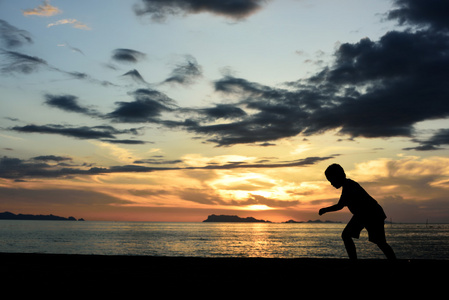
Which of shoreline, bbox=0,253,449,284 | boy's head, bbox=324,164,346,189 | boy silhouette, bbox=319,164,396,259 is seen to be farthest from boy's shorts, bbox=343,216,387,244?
boy's head, bbox=324,164,346,189

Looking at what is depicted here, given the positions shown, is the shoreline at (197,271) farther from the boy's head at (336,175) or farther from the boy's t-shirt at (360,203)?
the boy's head at (336,175)

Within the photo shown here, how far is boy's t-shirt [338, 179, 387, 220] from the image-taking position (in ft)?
21.7

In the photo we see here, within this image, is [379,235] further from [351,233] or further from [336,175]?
[336,175]

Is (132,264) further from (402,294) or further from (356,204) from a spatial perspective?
(402,294)

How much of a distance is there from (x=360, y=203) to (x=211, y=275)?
9.92 feet

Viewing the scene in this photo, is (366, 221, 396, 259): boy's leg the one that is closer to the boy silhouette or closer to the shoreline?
the boy silhouette

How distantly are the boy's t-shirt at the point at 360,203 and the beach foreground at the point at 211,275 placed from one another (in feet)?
3.39

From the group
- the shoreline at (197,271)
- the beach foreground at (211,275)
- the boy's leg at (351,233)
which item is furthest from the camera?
the shoreline at (197,271)

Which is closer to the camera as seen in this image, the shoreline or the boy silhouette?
the boy silhouette

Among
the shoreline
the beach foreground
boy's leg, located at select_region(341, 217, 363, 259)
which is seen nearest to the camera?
the beach foreground

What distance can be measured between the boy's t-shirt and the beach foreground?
1.03 metres

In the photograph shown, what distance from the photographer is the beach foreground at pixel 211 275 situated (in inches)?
245

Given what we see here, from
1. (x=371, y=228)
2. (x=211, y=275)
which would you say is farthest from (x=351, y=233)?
(x=211, y=275)

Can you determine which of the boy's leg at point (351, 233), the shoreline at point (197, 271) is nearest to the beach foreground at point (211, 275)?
the shoreline at point (197, 271)
